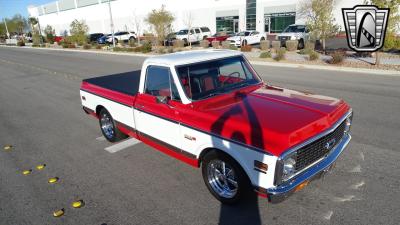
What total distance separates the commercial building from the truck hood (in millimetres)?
35357

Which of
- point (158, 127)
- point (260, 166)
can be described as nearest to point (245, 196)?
point (260, 166)

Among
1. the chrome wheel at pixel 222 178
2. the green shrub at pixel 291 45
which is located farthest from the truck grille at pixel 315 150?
the green shrub at pixel 291 45

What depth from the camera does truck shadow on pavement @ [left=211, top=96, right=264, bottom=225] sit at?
3562 mm

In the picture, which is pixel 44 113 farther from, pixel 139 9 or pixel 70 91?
pixel 139 9

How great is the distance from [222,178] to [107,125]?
361 centimetres

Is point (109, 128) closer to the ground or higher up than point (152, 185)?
higher up

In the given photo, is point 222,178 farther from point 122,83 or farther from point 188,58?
point 122,83

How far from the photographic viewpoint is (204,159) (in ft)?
14.0

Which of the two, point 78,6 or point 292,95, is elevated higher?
point 78,6

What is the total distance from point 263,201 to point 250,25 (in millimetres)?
44057

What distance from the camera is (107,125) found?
6.87 metres

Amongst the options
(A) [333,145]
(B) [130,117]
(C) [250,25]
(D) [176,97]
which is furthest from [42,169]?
(C) [250,25]

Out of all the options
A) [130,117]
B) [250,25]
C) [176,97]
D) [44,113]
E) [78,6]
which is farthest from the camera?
[78,6]

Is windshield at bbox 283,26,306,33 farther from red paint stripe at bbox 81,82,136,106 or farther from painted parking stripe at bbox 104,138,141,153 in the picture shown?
painted parking stripe at bbox 104,138,141,153
